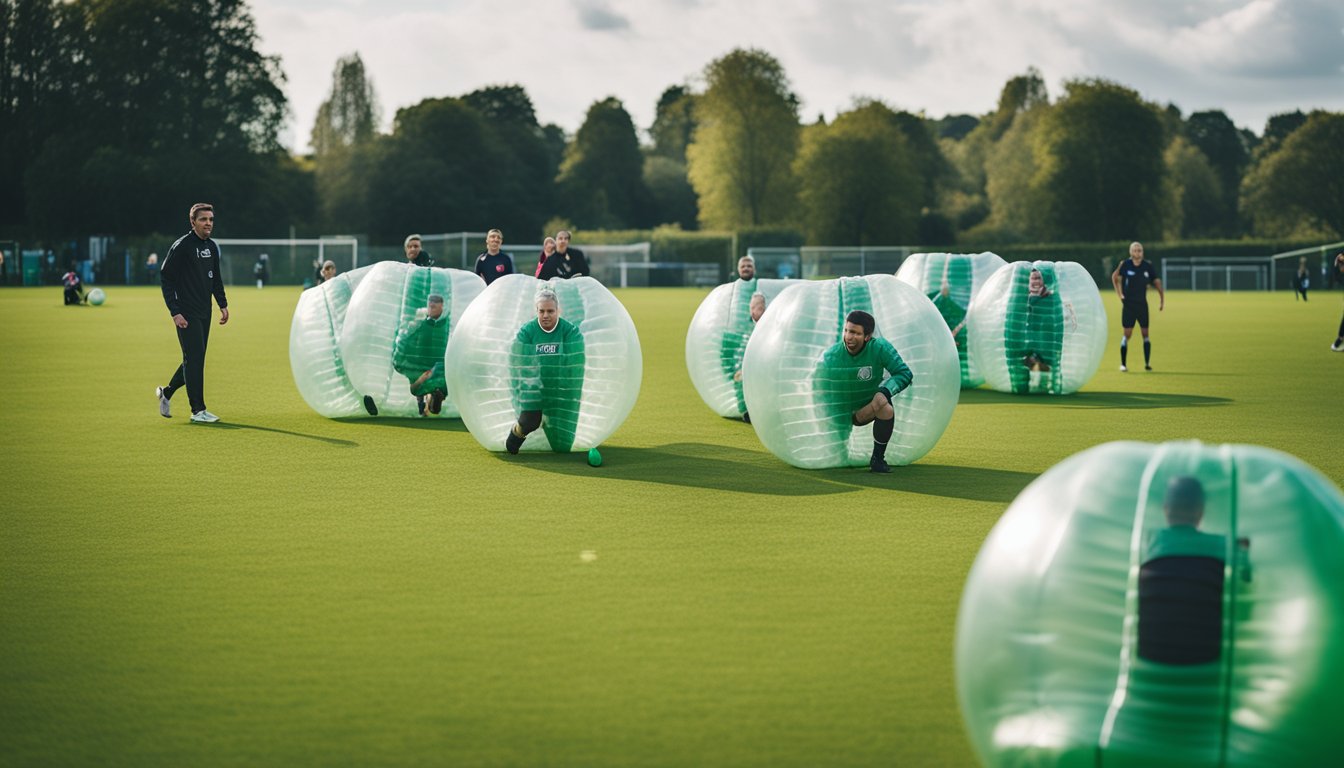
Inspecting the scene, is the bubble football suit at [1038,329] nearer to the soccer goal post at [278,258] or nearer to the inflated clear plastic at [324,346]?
the inflated clear plastic at [324,346]

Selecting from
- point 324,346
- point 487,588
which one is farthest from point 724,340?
point 487,588

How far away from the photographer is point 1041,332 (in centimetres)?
1691

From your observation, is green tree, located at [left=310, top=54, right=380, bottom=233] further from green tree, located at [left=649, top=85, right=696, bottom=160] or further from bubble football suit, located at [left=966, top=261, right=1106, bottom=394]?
bubble football suit, located at [left=966, top=261, right=1106, bottom=394]

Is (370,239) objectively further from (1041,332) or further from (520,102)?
(1041,332)

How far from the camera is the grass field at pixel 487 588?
5.05m

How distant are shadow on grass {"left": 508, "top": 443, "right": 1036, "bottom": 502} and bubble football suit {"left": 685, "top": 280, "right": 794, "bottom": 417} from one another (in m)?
2.15

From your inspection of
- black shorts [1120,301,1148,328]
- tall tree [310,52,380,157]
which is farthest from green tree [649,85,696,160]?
black shorts [1120,301,1148,328]

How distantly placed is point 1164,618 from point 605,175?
312 feet

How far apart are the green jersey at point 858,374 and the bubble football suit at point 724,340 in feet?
11.2

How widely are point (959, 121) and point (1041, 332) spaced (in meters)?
142

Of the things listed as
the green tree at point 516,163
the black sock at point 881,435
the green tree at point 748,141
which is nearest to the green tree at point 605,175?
the green tree at point 516,163

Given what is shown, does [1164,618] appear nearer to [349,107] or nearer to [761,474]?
[761,474]

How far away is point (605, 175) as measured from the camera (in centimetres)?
9725

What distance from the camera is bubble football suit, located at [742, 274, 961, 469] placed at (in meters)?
10.7
